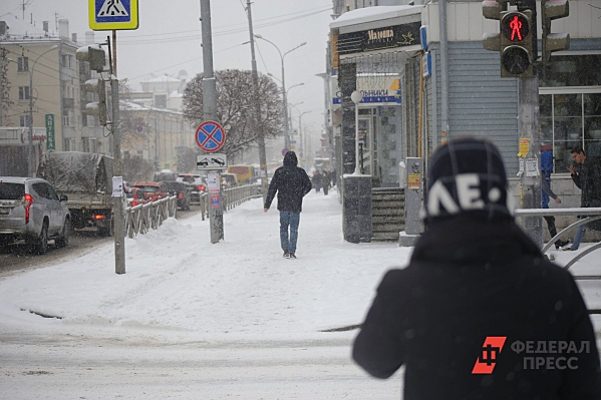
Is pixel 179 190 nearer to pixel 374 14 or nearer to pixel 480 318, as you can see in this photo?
pixel 374 14

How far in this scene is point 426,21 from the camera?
17.0 meters

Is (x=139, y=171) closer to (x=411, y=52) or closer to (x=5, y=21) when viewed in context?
(x=5, y=21)

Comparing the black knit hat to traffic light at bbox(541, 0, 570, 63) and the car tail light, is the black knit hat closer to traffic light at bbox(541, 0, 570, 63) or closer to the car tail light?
traffic light at bbox(541, 0, 570, 63)

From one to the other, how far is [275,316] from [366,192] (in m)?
7.86

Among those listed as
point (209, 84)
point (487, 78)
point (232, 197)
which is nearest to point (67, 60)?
point (232, 197)

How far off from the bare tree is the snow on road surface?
27.6 meters

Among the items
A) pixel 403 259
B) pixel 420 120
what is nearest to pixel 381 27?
pixel 420 120

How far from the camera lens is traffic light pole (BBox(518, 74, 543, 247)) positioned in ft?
33.7

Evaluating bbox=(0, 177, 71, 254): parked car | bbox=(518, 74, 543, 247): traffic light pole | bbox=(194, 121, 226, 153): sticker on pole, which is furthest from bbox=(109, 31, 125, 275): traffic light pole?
bbox=(518, 74, 543, 247): traffic light pole

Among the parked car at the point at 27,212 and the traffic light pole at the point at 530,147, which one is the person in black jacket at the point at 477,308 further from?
the parked car at the point at 27,212

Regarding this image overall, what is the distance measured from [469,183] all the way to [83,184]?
2551cm

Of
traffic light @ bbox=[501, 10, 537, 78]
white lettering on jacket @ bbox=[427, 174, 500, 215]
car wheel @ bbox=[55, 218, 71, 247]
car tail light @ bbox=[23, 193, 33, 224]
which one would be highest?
traffic light @ bbox=[501, 10, 537, 78]

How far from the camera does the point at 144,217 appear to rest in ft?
74.8

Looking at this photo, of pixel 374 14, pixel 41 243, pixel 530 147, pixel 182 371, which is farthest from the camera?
pixel 41 243
